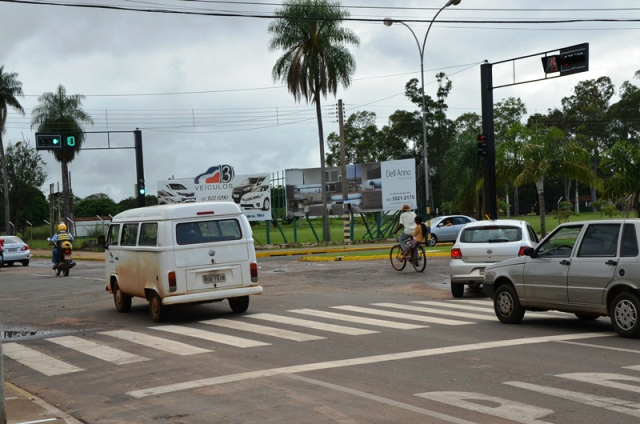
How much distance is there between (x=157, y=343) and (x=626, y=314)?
663 cm

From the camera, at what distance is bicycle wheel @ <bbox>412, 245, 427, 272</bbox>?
947 inches

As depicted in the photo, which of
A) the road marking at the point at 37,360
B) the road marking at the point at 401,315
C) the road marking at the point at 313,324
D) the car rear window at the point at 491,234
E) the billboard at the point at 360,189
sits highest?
the billboard at the point at 360,189

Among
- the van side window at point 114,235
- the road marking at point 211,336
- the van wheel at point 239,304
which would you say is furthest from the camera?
the van side window at point 114,235

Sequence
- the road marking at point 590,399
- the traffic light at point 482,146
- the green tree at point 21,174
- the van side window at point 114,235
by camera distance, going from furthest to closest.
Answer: the green tree at point 21,174
the traffic light at point 482,146
the van side window at point 114,235
the road marking at point 590,399

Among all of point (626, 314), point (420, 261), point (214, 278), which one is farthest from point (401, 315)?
point (420, 261)

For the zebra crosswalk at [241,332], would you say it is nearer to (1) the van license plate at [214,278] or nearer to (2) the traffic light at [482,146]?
(1) the van license plate at [214,278]

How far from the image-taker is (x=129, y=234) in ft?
54.5

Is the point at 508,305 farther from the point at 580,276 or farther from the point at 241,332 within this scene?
the point at 241,332

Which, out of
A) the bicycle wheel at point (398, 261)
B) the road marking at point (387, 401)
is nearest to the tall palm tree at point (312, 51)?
the bicycle wheel at point (398, 261)

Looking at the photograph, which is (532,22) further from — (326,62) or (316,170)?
(316,170)

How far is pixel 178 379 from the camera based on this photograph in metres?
9.68

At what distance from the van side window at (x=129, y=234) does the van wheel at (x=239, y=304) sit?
7.17 feet

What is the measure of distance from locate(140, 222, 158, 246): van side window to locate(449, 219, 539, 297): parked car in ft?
21.0

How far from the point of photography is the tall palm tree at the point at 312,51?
159 ft
